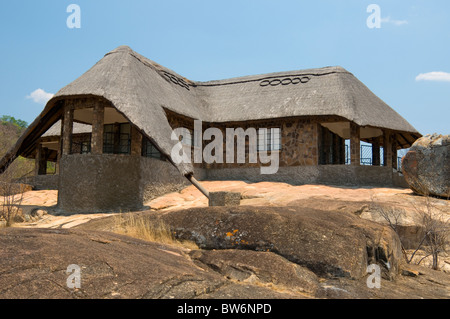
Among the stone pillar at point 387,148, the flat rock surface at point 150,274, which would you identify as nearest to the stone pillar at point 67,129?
the flat rock surface at point 150,274

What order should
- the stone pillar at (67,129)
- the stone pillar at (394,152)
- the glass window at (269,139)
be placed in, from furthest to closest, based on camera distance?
1. the stone pillar at (394,152)
2. the glass window at (269,139)
3. the stone pillar at (67,129)

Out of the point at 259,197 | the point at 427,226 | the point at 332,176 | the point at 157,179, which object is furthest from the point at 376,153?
the point at 427,226

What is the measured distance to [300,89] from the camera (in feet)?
60.6

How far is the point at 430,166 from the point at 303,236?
8.70 m

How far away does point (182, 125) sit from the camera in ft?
56.0

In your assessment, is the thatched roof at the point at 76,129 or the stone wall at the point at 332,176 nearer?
the stone wall at the point at 332,176

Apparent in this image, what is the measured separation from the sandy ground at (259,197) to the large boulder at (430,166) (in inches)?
19.0

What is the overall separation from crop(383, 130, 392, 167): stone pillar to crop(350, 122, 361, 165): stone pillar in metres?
1.98

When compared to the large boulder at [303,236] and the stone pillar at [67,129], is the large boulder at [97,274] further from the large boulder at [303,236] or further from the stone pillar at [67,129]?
the stone pillar at [67,129]

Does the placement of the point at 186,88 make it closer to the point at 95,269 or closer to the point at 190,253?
the point at 190,253

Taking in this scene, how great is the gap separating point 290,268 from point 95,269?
2156 mm

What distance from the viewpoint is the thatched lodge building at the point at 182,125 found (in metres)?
13.2

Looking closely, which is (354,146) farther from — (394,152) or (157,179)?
(157,179)
